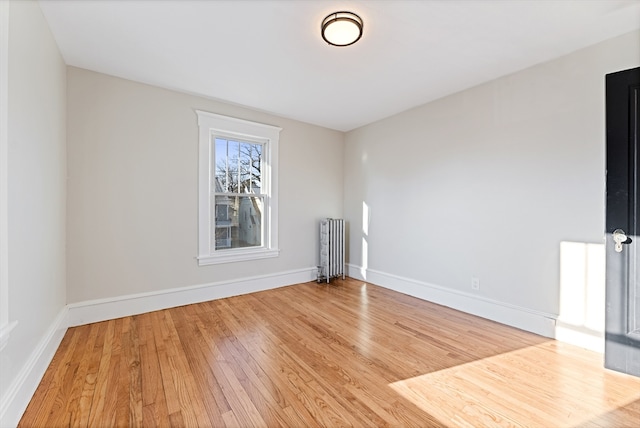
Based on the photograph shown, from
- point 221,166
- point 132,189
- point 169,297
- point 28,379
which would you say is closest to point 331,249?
point 221,166

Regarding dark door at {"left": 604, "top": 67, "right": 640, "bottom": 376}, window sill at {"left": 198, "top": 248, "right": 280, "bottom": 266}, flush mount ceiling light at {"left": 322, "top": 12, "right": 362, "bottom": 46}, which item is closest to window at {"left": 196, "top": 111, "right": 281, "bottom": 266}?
window sill at {"left": 198, "top": 248, "right": 280, "bottom": 266}

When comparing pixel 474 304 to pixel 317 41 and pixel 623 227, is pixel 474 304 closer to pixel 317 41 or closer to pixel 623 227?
pixel 623 227

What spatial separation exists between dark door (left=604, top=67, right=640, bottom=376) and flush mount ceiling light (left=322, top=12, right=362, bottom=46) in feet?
6.40

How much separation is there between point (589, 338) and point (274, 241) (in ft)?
11.4

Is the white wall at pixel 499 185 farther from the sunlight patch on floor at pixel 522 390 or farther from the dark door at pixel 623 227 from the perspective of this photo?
the sunlight patch on floor at pixel 522 390

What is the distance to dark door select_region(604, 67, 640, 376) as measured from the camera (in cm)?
192

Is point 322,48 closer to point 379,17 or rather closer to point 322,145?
point 379,17

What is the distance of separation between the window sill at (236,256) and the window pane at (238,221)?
0.39ft

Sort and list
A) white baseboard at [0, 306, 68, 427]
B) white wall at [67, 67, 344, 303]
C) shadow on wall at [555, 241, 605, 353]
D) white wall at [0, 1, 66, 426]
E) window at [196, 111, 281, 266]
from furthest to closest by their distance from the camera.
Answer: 1. window at [196, 111, 281, 266]
2. white wall at [67, 67, 344, 303]
3. shadow on wall at [555, 241, 605, 353]
4. white wall at [0, 1, 66, 426]
5. white baseboard at [0, 306, 68, 427]

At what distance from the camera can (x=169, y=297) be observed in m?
3.16

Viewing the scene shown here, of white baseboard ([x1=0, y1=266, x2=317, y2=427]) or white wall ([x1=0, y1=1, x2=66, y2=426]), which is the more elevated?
white wall ([x1=0, y1=1, x2=66, y2=426])

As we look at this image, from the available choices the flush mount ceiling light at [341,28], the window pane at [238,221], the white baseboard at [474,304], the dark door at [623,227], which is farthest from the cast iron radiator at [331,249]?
the dark door at [623,227]

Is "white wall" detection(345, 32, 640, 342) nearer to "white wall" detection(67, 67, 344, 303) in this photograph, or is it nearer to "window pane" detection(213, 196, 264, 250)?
"window pane" detection(213, 196, 264, 250)

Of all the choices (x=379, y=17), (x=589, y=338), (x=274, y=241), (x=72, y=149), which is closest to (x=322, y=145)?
(x=274, y=241)
